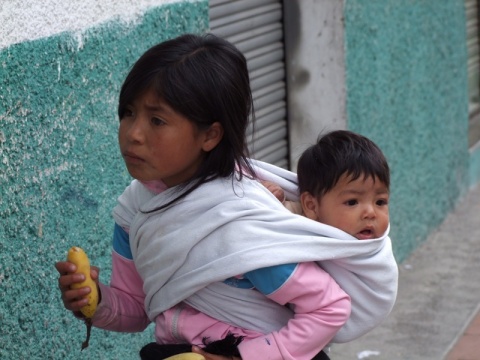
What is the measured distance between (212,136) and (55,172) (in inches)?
42.9

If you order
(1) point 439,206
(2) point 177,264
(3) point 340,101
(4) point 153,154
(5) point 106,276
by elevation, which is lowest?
→ (1) point 439,206

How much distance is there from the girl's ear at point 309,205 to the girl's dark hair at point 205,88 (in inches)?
8.0

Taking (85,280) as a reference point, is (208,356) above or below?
below

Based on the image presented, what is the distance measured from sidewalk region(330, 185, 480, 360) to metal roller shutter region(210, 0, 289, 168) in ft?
3.32

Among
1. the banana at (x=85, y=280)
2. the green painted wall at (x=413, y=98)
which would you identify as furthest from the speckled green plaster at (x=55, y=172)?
the green painted wall at (x=413, y=98)

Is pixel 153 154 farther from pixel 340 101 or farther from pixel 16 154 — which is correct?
pixel 340 101

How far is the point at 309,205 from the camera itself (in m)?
2.73

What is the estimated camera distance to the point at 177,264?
2578 mm

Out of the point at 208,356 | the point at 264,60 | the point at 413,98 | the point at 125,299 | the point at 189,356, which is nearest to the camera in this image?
the point at 189,356

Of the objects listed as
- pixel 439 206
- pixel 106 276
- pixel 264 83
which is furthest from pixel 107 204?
pixel 439 206

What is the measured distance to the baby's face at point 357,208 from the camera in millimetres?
2633

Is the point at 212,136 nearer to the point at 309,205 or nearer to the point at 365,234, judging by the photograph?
the point at 309,205

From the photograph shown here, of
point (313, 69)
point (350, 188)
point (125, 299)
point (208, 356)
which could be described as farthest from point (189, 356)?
point (313, 69)

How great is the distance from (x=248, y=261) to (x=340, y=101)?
3379 mm
